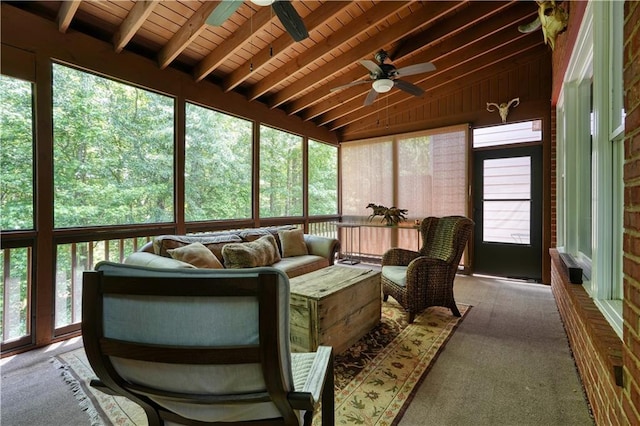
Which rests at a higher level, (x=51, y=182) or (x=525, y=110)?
(x=525, y=110)

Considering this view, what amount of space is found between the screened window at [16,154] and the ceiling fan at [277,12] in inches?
70.9

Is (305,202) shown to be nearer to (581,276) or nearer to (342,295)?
(342,295)

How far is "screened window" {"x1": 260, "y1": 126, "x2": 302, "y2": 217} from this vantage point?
4.98 metres

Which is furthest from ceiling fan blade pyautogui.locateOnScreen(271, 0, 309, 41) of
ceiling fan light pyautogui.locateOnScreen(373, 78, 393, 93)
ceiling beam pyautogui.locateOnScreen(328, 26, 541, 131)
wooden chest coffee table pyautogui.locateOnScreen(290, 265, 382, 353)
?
ceiling beam pyautogui.locateOnScreen(328, 26, 541, 131)

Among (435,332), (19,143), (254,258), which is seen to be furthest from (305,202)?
(19,143)

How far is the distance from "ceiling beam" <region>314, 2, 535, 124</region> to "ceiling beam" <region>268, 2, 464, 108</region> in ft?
1.96

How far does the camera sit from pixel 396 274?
316 centimetres

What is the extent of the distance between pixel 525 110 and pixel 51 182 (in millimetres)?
5953

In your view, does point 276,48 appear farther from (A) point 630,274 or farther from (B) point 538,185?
(B) point 538,185

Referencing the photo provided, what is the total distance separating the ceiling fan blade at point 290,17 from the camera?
2.10 metres

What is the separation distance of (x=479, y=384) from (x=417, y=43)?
3857 mm

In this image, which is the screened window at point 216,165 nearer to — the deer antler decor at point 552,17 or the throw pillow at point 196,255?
the throw pillow at point 196,255

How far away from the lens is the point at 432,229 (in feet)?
11.6

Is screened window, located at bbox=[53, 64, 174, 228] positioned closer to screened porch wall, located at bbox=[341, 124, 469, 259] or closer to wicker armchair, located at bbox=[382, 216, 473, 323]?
wicker armchair, located at bbox=[382, 216, 473, 323]
